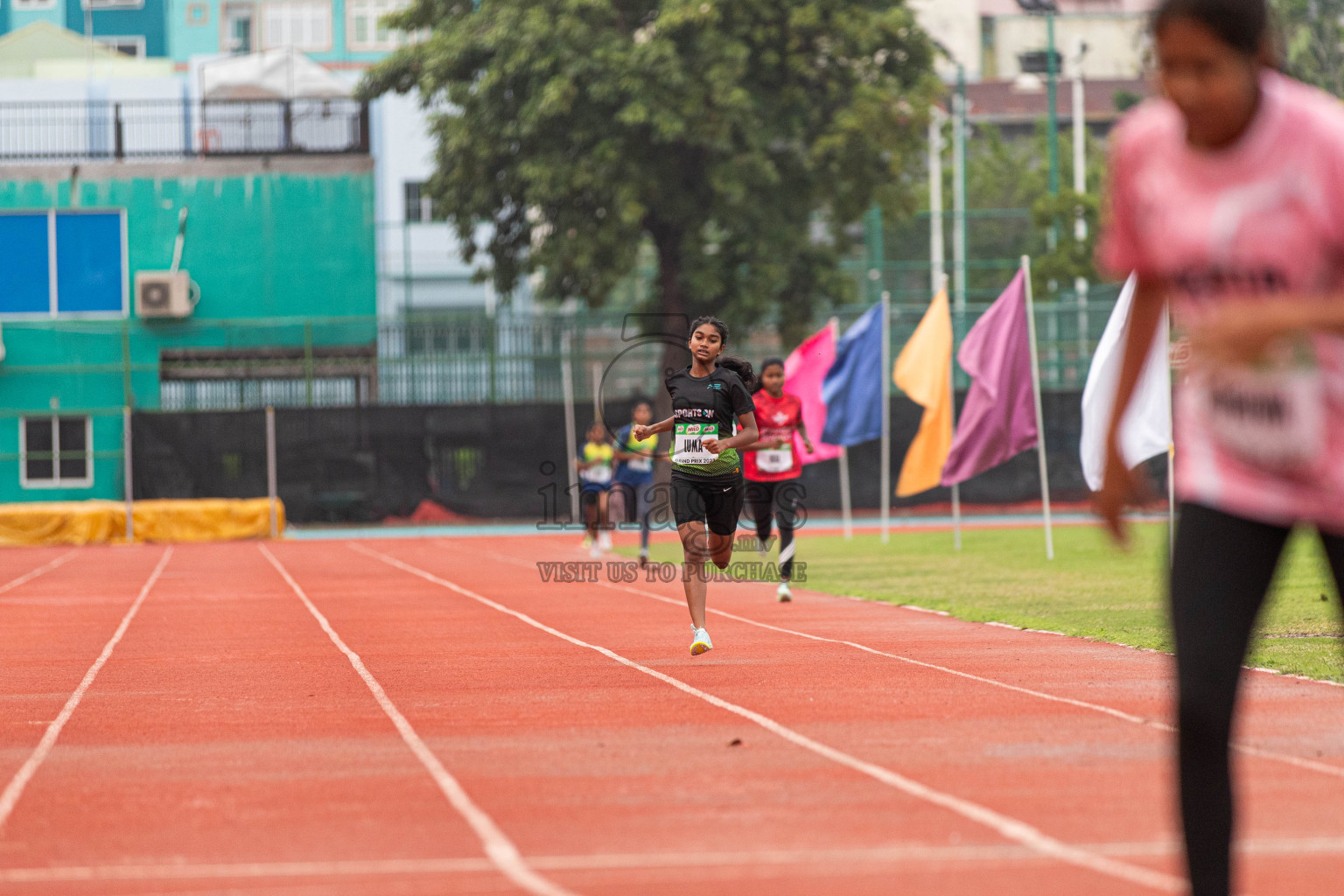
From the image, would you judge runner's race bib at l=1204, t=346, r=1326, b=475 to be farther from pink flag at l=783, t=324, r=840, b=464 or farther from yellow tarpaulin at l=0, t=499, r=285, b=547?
yellow tarpaulin at l=0, t=499, r=285, b=547

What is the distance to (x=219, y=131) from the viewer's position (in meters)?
40.2

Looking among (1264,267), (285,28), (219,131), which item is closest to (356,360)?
(219,131)

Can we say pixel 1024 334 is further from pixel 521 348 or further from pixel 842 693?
pixel 521 348

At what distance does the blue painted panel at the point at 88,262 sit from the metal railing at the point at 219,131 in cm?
167

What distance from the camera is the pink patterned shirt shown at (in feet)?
11.4

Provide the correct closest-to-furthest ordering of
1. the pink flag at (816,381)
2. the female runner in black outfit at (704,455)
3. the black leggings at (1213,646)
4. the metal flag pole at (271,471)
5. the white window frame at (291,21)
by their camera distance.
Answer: the black leggings at (1213,646) → the female runner in black outfit at (704,455) → the pink flag at (816,381) → the metal flag pole at (271,471) → the white window frame at (291,21)

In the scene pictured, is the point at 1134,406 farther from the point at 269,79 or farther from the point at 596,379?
the point at 269,79

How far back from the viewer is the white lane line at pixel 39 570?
65.2ft

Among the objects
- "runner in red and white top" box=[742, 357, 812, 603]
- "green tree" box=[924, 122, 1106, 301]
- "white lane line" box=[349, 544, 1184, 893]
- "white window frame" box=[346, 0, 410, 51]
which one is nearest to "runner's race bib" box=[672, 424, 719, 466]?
"white lane line" box=[349, 544, 1184, 893]

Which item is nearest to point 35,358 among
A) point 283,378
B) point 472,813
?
point 283,378

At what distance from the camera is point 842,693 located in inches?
351

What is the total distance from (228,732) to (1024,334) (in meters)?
13.9

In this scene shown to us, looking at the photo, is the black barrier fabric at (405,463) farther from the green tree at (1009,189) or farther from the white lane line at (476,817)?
the white lane line at (476,817)

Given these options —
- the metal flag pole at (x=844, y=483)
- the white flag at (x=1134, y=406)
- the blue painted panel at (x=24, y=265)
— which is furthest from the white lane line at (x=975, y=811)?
the blue painted panel at (x=24, y=265)
